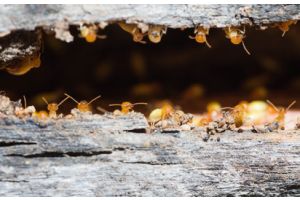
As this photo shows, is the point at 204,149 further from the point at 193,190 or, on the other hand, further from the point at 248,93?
the point at 248,93

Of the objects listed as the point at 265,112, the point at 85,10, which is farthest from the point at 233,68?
the point at 85,10

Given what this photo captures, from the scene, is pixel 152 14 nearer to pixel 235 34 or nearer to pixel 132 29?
pixel 132 29

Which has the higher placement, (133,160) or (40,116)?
(40,116)

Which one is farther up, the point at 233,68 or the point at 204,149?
the point at 233,68

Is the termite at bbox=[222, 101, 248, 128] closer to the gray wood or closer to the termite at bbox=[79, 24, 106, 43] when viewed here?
the gray wood

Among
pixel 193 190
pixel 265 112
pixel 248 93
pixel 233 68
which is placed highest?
pixel 233 68

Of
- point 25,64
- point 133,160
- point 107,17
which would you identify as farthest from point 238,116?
point 25,64

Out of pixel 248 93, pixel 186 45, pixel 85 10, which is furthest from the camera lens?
pixel 186 45
